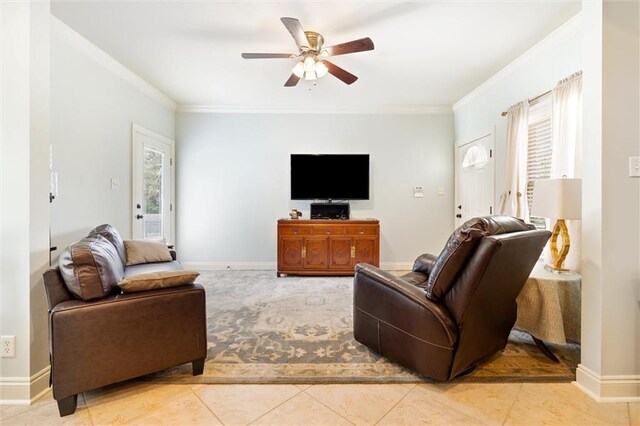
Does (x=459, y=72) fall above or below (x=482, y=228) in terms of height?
above

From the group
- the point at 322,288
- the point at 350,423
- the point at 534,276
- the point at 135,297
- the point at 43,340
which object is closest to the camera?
the point at 350,423

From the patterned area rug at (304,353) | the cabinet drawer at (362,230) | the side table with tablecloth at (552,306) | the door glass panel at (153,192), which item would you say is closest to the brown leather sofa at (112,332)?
the patterned area rug at (304,353)

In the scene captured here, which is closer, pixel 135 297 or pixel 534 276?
pixel 135 297

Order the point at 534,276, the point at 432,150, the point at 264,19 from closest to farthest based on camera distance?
the point at 534,276
the point at 264,19
the point at 432,150

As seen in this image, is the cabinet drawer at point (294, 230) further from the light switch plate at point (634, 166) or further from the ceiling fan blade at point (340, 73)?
the light switch plate at point (634, 166)

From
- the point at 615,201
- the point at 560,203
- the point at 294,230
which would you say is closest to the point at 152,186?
the point at 294,230

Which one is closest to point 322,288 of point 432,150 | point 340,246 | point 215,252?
point 340,246

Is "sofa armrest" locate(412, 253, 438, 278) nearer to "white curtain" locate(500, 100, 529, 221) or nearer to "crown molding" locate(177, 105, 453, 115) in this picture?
"white curtain" locate(500, 100, 529, 221)

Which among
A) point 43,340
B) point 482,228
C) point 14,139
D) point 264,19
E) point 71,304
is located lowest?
point 43,340

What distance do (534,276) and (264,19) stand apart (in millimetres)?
2980

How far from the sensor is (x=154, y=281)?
155 cm

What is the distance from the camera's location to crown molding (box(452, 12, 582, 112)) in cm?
228

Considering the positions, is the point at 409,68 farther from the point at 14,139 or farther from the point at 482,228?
the point at 14,139

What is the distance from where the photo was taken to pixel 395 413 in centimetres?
141
